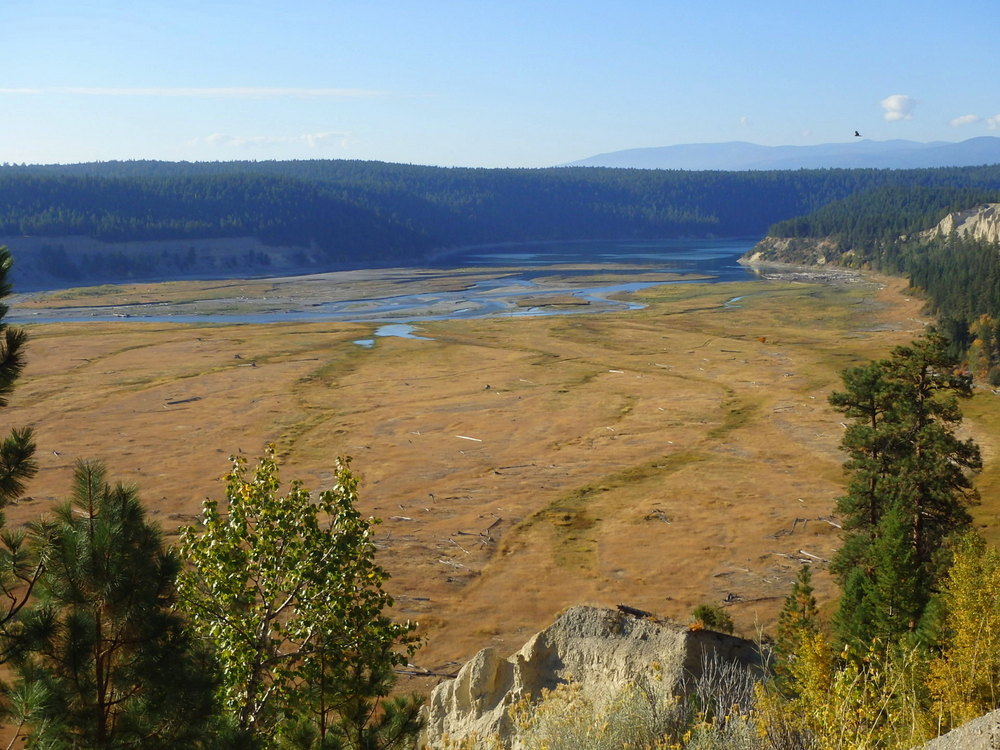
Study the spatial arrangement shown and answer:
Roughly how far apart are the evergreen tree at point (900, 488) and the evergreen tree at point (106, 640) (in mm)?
15313

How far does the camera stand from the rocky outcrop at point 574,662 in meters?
18.1

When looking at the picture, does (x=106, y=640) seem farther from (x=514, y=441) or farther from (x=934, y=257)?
(x=934, y=257)

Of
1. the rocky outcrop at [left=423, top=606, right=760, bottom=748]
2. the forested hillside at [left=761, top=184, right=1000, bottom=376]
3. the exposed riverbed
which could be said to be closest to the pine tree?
the rocky outcrop at [left=423, top=606, right=760, bottom=748]

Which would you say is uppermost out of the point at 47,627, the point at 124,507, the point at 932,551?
the point at 124,507

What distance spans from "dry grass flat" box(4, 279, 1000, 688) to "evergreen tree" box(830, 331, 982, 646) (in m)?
5.62

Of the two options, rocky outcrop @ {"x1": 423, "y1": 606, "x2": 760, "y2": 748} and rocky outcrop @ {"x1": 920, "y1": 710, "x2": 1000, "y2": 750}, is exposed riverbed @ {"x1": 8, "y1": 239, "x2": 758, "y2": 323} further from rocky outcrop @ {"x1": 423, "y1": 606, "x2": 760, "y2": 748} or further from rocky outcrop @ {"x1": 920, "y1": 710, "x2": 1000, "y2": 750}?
rocky outcrop @ {"x1": 920, "y1": 710, "x2": 1000, "y2": 750}

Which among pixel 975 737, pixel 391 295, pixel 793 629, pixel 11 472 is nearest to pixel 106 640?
pixel 11 472

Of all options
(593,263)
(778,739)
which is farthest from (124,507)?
(593,263)

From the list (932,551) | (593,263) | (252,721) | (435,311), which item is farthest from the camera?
(593,263)

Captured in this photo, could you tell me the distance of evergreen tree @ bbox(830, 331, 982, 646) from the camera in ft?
66.5

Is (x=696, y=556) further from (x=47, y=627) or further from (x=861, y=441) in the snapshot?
(x=47, y=627)

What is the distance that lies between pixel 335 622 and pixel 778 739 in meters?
5.75

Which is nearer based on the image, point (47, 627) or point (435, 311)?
point (47, 627)

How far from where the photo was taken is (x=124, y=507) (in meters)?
9.44
